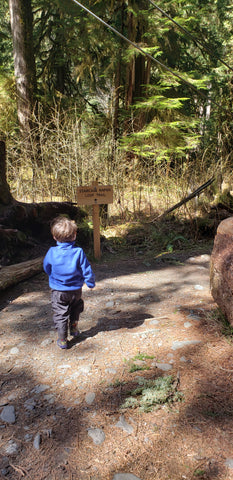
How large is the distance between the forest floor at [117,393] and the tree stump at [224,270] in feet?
0.78

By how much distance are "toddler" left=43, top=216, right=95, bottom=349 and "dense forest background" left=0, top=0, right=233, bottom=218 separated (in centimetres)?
406

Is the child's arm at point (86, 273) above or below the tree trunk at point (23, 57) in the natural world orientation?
below

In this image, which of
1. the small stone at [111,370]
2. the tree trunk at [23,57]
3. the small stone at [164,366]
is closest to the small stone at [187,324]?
the small stone at [164,366]

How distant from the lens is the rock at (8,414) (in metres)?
1.94

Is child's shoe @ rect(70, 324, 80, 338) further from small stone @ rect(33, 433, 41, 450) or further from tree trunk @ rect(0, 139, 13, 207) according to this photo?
tree trunk @ rect(0, 139, 13, 207)

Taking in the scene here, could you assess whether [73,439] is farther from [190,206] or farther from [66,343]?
[190,206]

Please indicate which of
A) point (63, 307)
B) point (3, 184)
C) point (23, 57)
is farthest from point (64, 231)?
point (23, 57)

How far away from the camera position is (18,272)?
4.16 metres

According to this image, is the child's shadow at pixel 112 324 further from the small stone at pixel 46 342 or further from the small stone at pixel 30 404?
the small stone at pixel 30 404

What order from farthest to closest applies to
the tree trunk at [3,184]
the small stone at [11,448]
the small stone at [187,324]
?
the tree trunk at [3,184], the small stone at [187,324], the small stone at [11,448]

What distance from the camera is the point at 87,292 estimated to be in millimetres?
4051

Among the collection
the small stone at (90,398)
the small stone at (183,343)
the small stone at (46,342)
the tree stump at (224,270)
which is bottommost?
the small stone at (46,342)

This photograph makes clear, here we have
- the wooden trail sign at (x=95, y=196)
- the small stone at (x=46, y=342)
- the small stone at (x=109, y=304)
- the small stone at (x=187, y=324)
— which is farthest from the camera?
the wooden trail sign at (x=95, y=196)

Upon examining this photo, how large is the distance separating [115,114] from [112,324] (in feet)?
24.5
